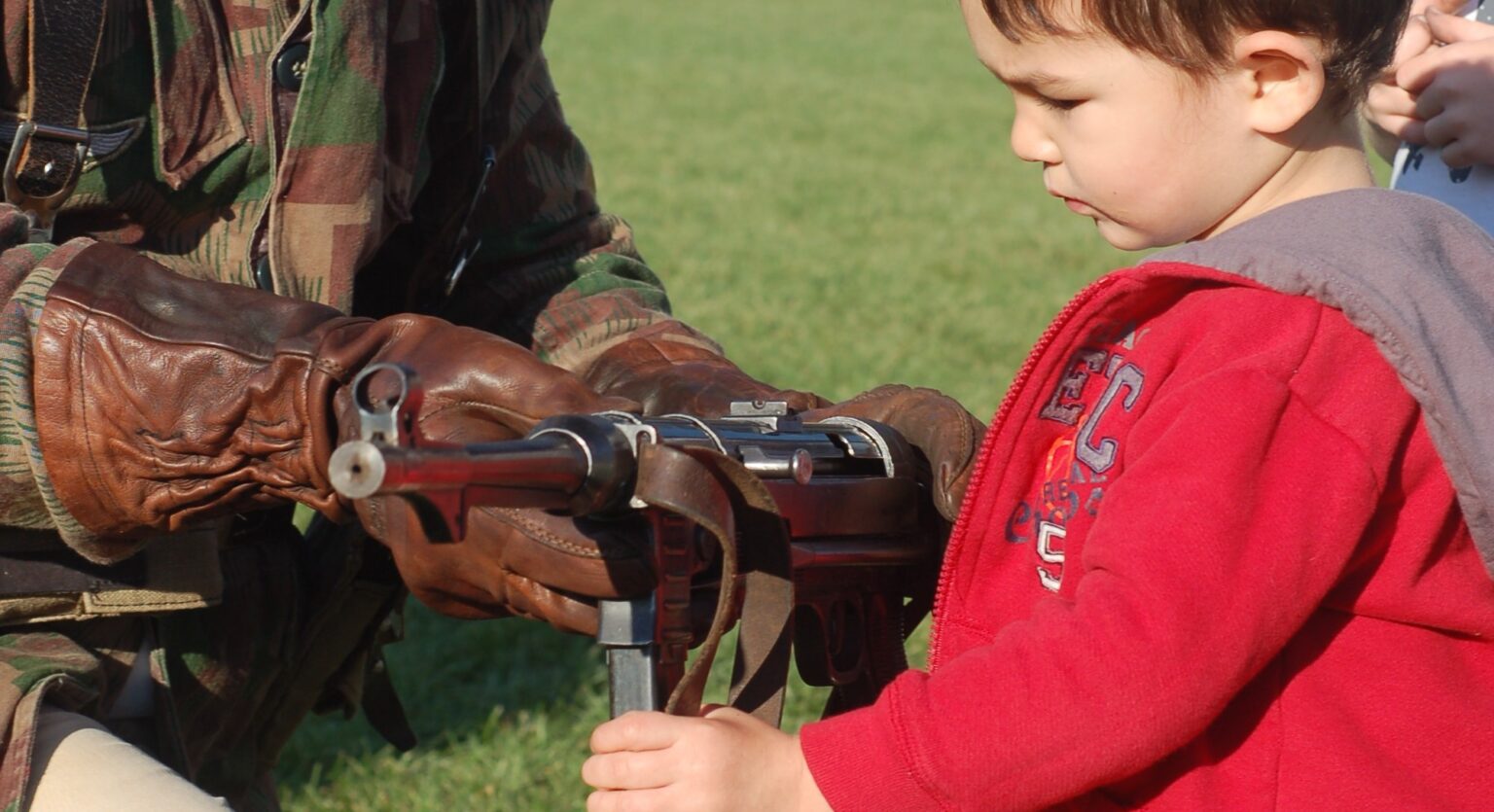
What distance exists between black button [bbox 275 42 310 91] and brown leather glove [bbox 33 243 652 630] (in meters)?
0.49

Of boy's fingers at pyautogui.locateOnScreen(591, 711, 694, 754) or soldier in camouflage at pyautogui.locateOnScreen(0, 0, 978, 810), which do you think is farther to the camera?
soldier in camouflage at pyautogui.locateOnScreen(0, 0, 978, 810)

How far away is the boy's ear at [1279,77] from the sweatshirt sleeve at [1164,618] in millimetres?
373

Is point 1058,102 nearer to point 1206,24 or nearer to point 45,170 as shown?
point 1206,24

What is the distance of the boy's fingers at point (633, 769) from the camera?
69.6 inches

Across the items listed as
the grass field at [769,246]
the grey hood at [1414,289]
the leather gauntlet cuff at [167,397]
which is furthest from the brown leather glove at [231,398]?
the grass field at [769,246]

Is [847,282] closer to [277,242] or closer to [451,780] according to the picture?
[451,780]

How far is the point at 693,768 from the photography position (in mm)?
1760

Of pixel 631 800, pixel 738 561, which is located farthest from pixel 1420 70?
pixel 631 800

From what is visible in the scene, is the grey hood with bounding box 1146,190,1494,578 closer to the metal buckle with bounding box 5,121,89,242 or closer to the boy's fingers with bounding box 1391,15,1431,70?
the boy's fingers with bounding box 1391,15,1431,70

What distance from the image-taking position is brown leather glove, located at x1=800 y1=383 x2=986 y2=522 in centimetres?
220

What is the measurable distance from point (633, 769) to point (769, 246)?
8.93 m

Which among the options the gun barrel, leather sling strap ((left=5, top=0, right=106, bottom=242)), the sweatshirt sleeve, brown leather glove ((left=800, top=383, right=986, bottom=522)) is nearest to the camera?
the gun barrel

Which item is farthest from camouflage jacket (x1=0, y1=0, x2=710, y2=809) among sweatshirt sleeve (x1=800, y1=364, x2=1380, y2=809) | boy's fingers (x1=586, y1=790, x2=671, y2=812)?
sweatshirt sleeve (x1=800, y1=364, x2=1380, y2=809)

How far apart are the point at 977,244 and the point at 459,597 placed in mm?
9186
